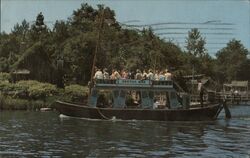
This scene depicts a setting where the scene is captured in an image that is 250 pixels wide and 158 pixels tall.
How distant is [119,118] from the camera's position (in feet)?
150

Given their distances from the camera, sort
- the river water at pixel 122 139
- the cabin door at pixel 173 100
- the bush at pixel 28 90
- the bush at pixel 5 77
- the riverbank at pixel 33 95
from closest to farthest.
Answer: the river water at pixel 122 139 < the cabin door at pixel 173 100 < the riverbank at pixel 33 95 < the bush at pixel 28 90 < the bush at pixel 5 77

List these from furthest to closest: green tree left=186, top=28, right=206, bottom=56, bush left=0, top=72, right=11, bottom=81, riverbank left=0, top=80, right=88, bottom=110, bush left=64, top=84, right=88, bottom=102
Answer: green tree left=186, top=28, right=206, bottom=56 < bush left=0, top=72, right=11, bottom=81 < bush left=64, top=84, right=88, bottom=102 < riverbank left=0, top=80, right=88, bottom=110

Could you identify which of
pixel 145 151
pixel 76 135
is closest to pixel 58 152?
pixel 145 151

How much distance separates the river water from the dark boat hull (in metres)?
1.83

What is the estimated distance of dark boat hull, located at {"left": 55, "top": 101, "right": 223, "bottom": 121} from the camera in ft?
149

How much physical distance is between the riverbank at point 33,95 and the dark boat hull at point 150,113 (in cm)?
1429

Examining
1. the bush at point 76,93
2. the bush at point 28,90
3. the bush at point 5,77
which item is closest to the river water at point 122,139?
the bush at point 76,93

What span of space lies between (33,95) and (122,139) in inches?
1340

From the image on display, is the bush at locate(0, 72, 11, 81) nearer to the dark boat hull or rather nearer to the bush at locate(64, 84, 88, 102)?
the bush at locate(64, 84, 88, 102)

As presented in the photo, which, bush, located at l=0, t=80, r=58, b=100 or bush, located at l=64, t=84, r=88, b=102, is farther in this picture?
bush, located at l=0, t=80, r=58, b=100

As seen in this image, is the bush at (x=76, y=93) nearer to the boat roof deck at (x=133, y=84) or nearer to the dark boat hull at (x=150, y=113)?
the dark boat hull at (x=150, y=113)

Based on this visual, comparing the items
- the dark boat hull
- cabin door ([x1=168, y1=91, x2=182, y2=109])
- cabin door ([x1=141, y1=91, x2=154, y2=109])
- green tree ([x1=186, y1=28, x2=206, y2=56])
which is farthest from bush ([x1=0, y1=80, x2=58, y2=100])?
green tree ([x1=186, y1=28, x2=206, y2=56])

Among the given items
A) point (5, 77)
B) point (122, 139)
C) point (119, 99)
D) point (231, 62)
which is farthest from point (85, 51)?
point (231, 62)

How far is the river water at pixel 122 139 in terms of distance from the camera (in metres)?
24.8
